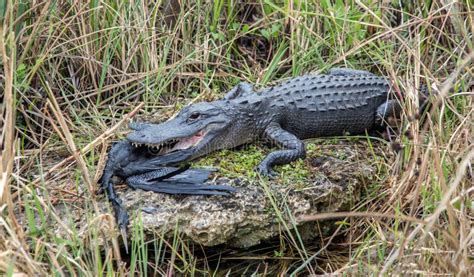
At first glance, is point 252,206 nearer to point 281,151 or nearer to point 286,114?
point 281,151

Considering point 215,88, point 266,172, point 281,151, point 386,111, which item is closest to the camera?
point 266,172

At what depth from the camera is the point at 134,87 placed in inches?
195

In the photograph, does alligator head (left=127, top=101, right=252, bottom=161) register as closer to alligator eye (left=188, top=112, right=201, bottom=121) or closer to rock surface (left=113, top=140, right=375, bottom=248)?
alligator eye (left=188, top=112, right=201, bottom=121)

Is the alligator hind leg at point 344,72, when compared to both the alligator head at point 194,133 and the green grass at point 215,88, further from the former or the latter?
the alligator head at point 194,133

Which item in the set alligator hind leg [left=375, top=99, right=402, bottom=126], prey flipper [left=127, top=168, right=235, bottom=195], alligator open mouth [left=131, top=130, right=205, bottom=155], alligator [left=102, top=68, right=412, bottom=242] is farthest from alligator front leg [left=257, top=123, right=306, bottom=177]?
alligator hind leg [left=375, top=99, right=402, bottom=126]

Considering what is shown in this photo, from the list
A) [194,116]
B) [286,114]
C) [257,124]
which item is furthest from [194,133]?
[286,114]

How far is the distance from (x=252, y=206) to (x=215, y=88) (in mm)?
1457

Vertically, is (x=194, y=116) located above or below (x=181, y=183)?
above

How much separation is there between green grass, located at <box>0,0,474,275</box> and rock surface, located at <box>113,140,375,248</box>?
5 centimetres

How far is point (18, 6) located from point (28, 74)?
366 mm

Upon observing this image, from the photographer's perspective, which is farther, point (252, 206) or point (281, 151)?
point (281, 151)

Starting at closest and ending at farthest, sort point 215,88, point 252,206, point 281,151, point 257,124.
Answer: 1. point 252,206
2. point 281,151
3. point 257,124
4. point 215,88

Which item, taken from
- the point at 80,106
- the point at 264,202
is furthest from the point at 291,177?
the point at 80,106

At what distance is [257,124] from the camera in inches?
173
